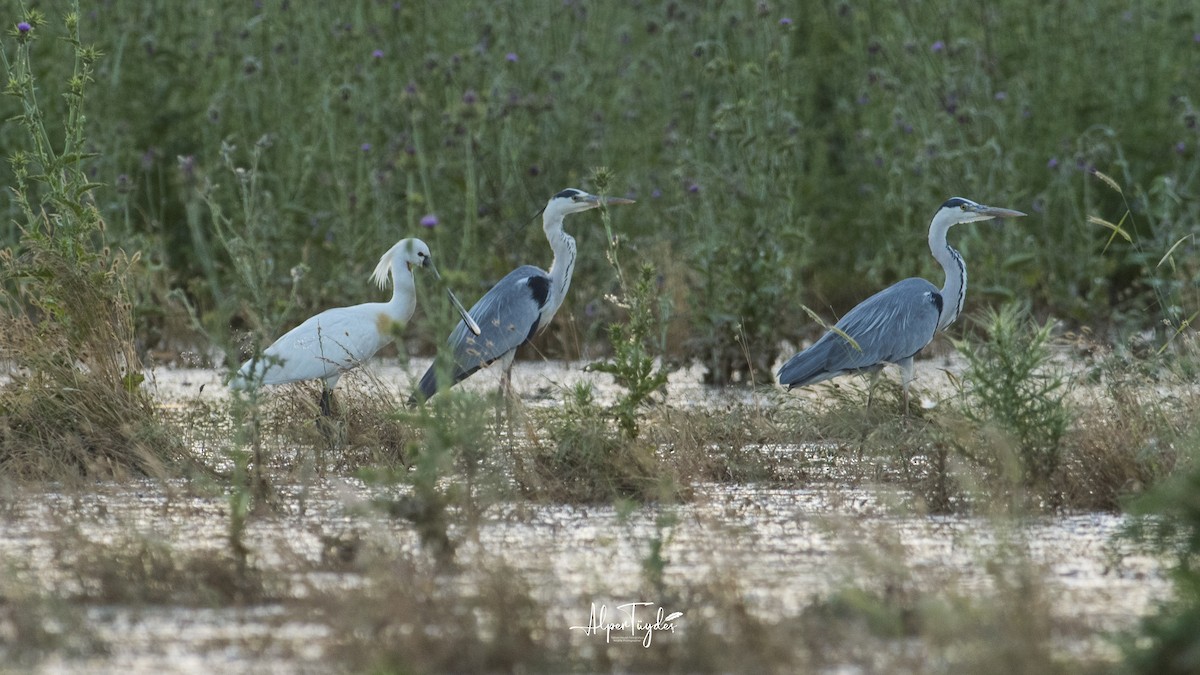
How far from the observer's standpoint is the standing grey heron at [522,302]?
27.5 feet

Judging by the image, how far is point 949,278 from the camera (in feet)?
27.5

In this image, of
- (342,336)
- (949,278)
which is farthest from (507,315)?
(949,278)

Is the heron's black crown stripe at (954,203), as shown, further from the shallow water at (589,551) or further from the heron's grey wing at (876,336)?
the shallow water at (589,551)

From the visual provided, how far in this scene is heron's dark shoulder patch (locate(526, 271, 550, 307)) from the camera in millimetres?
8602

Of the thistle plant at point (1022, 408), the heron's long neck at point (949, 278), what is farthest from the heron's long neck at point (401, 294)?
the thistle plant at point (1022, 408)

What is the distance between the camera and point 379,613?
12.2 feet

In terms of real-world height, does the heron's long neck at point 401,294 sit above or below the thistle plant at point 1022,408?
above

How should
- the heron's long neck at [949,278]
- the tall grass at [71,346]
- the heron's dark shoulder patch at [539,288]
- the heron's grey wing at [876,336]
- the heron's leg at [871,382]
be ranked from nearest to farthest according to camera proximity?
the tall grass at [71,346] → the heron's leg at [871,382] → the heron's grey wing at [876,336] → the heron's long neck at [949,278] → the heron's dark shoulder patch at [539,288]

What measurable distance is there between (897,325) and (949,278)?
0.70m

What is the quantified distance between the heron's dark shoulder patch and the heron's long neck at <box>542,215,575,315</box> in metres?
0.07

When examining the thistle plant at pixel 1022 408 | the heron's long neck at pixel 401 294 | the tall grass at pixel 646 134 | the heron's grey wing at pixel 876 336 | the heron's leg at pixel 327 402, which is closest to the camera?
the thistle plant at pixel 1022 408

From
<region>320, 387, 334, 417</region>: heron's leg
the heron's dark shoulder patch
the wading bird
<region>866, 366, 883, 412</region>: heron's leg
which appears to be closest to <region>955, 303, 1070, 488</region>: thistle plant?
<region>866, 366, 883, 412</region>: heron's leg

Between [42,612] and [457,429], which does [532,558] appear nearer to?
[457,429]

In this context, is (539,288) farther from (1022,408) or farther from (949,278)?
(1022,408)
